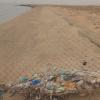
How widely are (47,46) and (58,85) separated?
14.1 ft

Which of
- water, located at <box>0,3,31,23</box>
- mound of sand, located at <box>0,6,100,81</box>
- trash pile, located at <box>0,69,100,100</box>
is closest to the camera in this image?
trash pile, located at <box>0,69,100,100</box>

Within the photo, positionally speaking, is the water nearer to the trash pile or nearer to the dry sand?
the dry sand

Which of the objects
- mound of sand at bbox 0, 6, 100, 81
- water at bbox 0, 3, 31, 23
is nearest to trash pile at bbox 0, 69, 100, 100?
mound of sand at bbox 0, 6, 100, 81

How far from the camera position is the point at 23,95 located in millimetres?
7730

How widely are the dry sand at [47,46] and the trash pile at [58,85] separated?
4.38 feet

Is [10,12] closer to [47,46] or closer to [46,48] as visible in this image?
[47,46]

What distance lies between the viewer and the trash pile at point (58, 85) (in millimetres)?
7301

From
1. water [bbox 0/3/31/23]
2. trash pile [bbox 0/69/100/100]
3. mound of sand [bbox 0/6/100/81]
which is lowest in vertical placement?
trash pile [bbox 0/69/100/100]

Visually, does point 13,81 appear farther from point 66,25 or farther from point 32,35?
point 66,25

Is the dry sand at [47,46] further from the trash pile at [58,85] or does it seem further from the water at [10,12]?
the water at [10,12]

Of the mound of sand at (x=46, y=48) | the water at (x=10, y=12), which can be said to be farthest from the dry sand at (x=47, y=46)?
the water at (x=10, y=12)

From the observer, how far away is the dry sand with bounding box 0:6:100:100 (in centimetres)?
984

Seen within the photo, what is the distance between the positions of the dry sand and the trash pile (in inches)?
52.6

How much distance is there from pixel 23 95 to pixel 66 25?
734cm
